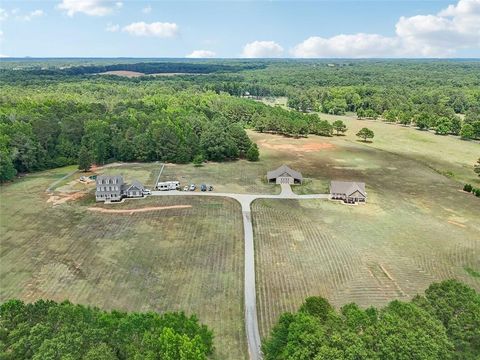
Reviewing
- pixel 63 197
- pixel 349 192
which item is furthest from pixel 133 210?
pixel 349 192

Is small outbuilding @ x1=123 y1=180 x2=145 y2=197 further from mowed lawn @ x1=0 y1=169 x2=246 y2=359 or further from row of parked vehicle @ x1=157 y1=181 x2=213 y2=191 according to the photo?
row of parked vehicle @ x1=157 y1=181 x2=213 y2=191

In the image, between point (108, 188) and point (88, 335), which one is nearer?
point (88, 335)

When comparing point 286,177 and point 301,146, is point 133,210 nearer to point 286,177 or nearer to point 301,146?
point 286,177

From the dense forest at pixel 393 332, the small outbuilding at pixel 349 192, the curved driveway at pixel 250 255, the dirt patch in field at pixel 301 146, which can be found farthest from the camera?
the dirt patch in field at pixel 301 146

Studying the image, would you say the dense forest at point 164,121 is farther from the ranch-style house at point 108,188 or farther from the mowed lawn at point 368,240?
the mowed lawn at point 368,240

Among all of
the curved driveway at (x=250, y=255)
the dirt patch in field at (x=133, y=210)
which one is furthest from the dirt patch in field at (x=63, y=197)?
the curved driveway at (x=250, y=255)

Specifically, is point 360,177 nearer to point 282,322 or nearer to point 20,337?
point 282,322
